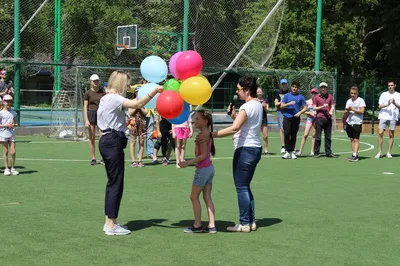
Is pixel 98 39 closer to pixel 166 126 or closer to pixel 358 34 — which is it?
pixel 166 126

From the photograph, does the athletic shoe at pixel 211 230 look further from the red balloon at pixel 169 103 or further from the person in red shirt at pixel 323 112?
the person in red shirt at pixel 323 112

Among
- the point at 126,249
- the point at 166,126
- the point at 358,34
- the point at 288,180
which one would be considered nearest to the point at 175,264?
the point at 126,249

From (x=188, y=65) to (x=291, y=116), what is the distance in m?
9.41

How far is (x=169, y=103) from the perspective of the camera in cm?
774

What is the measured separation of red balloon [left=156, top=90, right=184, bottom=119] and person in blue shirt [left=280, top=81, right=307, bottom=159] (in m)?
9.38

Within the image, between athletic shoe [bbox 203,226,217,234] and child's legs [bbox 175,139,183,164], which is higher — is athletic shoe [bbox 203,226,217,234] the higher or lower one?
the lower one

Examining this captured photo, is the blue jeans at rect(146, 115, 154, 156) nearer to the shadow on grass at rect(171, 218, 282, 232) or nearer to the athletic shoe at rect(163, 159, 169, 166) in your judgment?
the athletic shoe at rect(163, 159, 169, 166)

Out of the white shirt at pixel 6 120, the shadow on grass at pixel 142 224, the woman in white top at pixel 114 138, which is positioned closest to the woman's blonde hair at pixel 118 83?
the woman in white top at pixel 114 138

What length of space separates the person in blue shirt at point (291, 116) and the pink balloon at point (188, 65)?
907 centimetres

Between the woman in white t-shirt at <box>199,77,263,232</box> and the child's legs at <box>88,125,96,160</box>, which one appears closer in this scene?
the woman in white t-shirt at <box>199,77,263,232</box>

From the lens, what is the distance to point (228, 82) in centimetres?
3094

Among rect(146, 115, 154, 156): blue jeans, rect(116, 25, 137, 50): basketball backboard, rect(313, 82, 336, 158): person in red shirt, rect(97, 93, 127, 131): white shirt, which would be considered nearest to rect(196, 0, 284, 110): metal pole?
rect(116, 25, 137, 50): basketball backboard

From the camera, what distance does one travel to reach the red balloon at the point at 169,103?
25.4 feet

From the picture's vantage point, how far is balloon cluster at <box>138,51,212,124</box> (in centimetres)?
779
